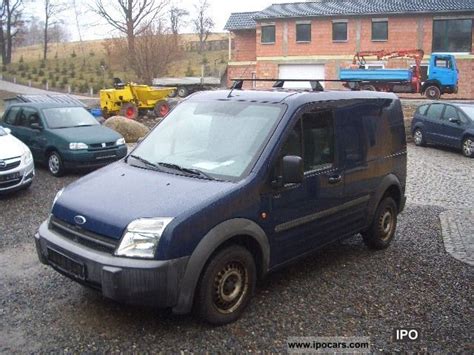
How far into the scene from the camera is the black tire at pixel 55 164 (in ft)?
36.0

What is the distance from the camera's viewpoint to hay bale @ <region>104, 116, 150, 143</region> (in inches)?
650

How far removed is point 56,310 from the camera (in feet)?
14.7

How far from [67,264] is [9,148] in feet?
18.1

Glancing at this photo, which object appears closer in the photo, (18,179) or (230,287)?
(230,287)

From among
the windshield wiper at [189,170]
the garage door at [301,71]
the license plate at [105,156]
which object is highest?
the garage door at [301,71]

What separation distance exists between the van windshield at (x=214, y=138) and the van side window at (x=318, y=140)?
384 millimetres

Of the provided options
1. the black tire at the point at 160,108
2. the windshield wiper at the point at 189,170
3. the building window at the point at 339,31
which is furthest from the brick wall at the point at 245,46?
the windshield wiper at the point at 189,170

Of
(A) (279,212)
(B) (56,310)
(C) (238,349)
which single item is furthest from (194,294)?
(B) (56,310)

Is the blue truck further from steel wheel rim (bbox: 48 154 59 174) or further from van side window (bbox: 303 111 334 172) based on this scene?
van side window (bbox: 303 111 334 172)

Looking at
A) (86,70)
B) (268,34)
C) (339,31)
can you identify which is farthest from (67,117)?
(86,70)

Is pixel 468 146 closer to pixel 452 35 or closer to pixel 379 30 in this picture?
pixel 452 35

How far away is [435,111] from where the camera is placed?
56.7ft

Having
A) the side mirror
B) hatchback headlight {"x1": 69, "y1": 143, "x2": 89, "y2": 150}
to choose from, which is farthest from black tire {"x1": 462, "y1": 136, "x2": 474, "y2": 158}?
the side mirror

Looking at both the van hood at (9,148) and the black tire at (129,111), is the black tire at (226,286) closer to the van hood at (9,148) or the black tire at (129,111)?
the van hood at (9,148)
